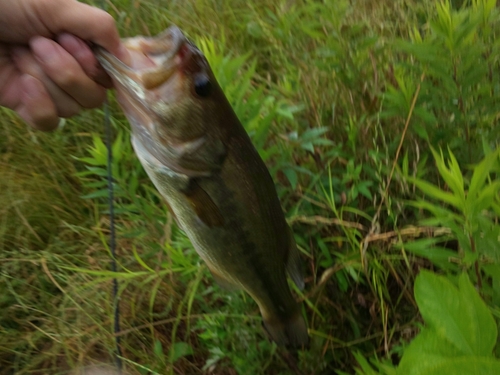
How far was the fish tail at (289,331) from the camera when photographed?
4.63ft

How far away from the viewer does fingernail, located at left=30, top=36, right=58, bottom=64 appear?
3.57 ft

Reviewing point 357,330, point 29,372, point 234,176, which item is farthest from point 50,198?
point 357,330

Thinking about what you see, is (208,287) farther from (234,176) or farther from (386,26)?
(386,26)

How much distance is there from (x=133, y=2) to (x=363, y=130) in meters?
2.00

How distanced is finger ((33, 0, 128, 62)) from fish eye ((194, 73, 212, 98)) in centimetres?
19

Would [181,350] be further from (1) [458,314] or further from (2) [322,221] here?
(1) [458,314]

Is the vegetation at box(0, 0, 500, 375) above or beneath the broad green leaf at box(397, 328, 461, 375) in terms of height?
beneath

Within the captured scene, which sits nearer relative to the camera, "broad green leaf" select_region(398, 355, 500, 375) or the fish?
"broad green leaf" select_region(398, 355, 500, 375)

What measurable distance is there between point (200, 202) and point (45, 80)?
22.3 inches

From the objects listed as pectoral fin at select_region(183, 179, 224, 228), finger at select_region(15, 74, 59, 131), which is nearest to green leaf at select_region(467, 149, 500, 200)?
pectoral fin at select_region(183, 179, 224, 228)

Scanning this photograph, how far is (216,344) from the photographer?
5.70ft

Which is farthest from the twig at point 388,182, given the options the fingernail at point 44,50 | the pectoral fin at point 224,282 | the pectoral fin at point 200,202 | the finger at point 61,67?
the fingernail at point 44,50

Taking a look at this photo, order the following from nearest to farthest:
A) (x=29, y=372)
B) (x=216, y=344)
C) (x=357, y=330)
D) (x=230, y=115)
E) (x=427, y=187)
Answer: (x=427, y=187) < (x=230, y=115) < (x=357, y=330) < (x=216, y=344) < (x=29, y=372)

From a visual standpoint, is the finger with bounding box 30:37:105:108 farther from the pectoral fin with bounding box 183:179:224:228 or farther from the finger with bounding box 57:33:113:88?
the pectoral fin with bounding box 183:179:224:228
